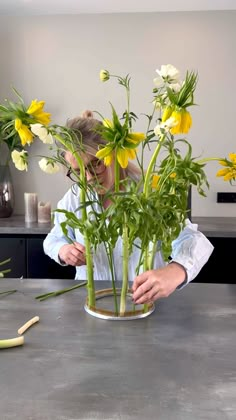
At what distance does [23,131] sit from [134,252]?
0.45 meters

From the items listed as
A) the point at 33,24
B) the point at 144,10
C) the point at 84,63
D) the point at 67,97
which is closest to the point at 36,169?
the point at 67,97

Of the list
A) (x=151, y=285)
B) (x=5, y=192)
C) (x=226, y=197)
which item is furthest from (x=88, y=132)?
(x=226, y=197)

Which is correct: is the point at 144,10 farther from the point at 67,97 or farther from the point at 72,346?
the point at 72,346

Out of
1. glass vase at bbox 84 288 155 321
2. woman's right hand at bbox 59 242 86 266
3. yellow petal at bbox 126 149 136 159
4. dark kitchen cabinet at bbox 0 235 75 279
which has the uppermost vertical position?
yellow petal at bbox 126 149 136 159

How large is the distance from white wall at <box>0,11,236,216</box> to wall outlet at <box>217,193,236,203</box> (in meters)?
0.04

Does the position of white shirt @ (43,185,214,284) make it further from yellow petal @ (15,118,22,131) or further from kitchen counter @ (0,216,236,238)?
kitchen counter @ (0,216,236,238)

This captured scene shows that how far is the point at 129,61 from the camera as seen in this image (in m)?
2.53

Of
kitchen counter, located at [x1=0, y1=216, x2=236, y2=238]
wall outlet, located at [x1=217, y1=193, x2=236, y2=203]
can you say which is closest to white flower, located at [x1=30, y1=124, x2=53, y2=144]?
kitchen counter, located at [x1=0, y1=216, x2=236, y2=238]

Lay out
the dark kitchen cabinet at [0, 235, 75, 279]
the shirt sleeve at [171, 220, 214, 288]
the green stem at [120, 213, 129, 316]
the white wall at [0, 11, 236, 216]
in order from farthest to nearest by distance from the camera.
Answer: the white wall at [0, 11, 236, 216] → the dark kitchen cabinet at [0, 235, 75, 279] → the shirt sleeve at [171, 220, 214, 288] → the green stem at [120, 213, 129, 316]

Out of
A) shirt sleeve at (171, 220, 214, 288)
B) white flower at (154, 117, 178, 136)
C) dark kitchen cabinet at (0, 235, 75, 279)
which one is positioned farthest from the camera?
dark kitchen cabinet at (0, 235, 75, 279)

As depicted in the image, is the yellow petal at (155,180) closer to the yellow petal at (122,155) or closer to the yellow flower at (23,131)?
the yellow petal at (122,155)

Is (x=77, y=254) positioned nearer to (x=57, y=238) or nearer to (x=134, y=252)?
(x=134, y=252)

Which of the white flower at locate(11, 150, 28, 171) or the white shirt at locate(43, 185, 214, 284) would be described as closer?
the white flower at locate(11, 150, 28, 171)

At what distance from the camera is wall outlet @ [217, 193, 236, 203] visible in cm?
257
